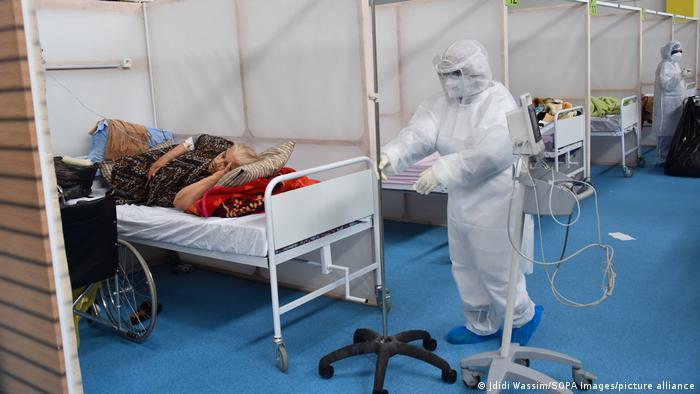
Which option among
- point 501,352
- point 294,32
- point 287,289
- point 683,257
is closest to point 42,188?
point 501,352

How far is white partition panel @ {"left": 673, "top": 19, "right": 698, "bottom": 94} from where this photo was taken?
30.8 feet

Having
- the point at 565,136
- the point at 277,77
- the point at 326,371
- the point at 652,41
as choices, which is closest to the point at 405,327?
the point at 326,371

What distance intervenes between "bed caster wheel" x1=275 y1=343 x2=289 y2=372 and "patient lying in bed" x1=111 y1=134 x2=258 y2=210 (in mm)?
977

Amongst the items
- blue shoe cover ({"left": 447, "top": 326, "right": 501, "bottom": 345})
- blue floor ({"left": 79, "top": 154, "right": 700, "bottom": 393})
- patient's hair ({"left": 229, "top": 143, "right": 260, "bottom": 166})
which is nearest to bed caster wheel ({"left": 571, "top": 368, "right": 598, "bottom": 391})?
blue floor ({"left": 79, "top": 154, "right": 700, "bottom": 393})

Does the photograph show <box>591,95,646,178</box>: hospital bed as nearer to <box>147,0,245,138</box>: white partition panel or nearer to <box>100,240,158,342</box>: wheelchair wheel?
<box>147,0,245,138</box>: white partition panel

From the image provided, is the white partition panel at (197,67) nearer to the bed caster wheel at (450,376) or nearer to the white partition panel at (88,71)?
the white partition panel at (88,71)

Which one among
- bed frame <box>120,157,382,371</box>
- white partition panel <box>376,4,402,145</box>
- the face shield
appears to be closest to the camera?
the face shield

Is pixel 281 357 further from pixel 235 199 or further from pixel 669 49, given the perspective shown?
pixel 669 49

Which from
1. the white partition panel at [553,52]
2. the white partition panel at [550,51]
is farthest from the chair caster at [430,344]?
the white partition panel at [550,51]

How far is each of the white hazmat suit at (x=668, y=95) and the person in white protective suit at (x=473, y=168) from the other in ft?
17.2

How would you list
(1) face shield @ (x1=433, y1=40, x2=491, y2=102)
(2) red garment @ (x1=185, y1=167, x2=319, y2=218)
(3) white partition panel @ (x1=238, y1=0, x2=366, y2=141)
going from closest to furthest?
(1) face shield @ (x1=433, y1=40, x2=491, y2=102) → (2) red garment @ (x1=185, y1=167, x2=319, y2=218) → (3) white partition panel @ (x1=238, y1=0, x2=366, y2=141)

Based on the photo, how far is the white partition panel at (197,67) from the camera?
420 cm

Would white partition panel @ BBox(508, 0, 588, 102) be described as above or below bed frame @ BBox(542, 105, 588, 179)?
above

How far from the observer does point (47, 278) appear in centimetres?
152
